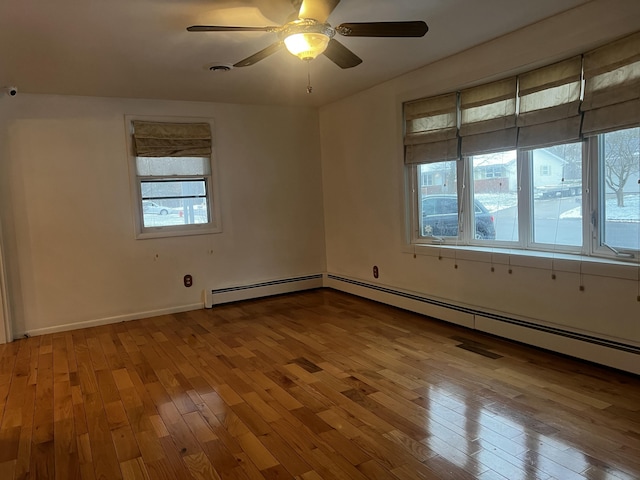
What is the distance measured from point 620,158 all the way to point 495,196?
105 cm

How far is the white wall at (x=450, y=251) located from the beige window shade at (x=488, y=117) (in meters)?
0.12

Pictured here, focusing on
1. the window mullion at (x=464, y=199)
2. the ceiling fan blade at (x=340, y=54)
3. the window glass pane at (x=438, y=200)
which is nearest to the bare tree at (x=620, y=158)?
the window mullion at (x=464, y=199)

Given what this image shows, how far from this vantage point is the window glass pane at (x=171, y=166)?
4.99 m

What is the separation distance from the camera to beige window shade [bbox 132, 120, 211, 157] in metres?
4.90

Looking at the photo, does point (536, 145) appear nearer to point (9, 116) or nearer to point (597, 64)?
point (597, 64)

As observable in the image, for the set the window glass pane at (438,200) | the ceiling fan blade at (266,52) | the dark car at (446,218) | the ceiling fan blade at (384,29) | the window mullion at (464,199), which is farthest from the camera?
the window glass pane at (438,200)

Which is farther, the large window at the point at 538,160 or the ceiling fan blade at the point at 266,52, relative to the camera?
the large window at the point at 538,160

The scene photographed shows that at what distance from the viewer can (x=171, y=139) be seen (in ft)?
16.6

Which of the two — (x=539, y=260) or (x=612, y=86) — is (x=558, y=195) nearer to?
(x=539, y=260)

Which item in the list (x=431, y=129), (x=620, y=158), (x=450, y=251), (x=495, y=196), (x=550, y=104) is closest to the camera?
(x=620, y=158)

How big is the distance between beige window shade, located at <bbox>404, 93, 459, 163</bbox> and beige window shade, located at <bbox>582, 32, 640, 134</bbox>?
3.90 feet

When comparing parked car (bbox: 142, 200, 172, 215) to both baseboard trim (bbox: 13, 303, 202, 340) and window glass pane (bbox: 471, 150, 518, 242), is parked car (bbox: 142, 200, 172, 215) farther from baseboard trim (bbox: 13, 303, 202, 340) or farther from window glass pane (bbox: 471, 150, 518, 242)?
window glass pane (bbox: 471, 150, 518, 242)

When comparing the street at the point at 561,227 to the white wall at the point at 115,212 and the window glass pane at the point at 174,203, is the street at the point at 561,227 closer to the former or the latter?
the white wall at the point at 115,212

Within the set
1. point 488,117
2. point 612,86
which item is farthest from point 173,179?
point 612,86
